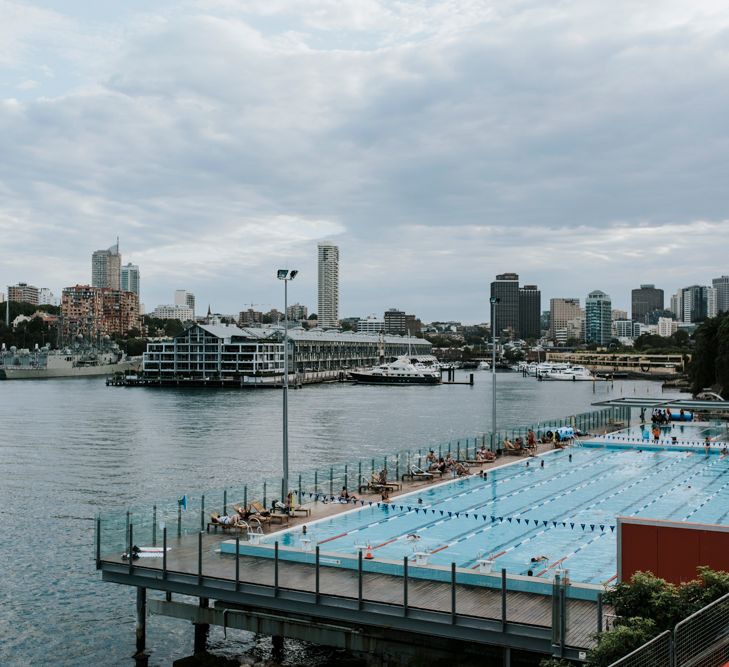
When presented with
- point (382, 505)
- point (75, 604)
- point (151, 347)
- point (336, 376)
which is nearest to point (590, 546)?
point (382, 505)

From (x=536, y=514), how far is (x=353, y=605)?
14084 millimetres

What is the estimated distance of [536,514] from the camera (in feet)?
104

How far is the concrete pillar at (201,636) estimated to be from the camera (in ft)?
78.2

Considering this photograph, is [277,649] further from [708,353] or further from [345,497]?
[708,353]

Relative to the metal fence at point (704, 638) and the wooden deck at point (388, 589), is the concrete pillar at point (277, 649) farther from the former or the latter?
the metal fence at point (704, 638)

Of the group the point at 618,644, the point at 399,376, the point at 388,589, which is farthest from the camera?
the point at 399,376

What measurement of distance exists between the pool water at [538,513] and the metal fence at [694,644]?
378 inches

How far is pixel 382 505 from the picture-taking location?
3108 cm

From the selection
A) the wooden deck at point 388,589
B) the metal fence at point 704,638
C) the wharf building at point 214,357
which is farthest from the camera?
the wharf building at point 214,357

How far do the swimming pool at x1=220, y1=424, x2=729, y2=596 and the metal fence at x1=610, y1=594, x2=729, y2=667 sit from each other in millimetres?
8818

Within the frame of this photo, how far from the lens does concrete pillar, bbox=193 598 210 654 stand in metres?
23.8

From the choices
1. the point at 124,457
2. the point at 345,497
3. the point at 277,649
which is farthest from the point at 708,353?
the point at 277,649

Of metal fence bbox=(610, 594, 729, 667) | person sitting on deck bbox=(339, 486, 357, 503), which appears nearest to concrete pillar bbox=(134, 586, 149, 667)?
person sitting on deck bbox=(339, 486, 357, 503)

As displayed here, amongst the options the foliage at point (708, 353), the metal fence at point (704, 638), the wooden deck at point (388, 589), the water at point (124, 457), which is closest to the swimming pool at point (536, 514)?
the wooden deck at point (388, 589)
